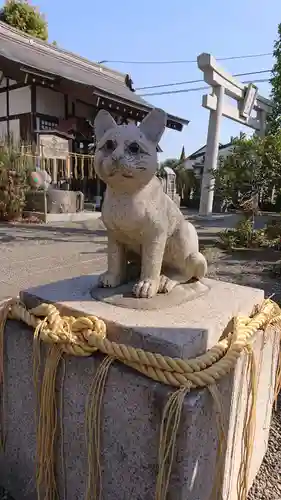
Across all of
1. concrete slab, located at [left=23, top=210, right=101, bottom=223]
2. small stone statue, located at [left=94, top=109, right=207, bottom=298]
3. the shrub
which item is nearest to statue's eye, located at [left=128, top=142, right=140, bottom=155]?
small stone statue, located at [left=94, top=109, right=207, bottom=298]

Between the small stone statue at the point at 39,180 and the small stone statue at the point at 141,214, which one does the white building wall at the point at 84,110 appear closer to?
the small stone statue at the point at 39,180

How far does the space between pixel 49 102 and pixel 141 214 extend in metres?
10.0

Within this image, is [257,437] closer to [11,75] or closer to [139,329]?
[139,329]

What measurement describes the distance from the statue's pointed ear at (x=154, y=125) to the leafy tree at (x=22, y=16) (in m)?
17.2

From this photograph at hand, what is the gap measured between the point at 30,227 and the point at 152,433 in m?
6.22

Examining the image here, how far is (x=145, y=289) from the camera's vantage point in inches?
53.1

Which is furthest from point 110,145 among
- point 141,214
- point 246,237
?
point 246,237

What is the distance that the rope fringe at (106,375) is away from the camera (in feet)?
3.37

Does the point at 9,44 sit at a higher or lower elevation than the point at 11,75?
higher

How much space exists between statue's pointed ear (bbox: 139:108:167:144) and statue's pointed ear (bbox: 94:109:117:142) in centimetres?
11

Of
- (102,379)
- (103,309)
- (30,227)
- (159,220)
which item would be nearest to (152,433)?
(102,379)

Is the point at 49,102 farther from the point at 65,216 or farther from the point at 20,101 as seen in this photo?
the point at 65,216

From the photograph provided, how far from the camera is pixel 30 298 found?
148 cm

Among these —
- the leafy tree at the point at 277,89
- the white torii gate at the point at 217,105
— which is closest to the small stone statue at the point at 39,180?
the white torii gate at the point at 217,105
